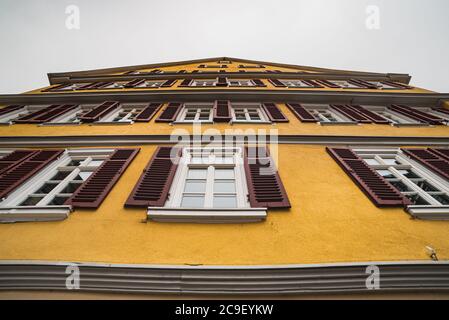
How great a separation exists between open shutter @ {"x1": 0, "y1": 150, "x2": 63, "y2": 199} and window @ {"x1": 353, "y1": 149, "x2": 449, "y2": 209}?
7190 mm

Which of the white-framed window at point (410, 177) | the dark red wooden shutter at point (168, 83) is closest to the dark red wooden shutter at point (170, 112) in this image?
the dark red wooden shutter at point (168, 83)

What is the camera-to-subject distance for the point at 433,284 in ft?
9.32

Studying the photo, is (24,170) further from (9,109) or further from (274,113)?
(274,113)

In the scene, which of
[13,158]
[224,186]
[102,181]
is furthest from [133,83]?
[224,186]

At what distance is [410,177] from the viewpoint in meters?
5.51

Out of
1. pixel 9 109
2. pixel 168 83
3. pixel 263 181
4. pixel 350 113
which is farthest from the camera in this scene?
pixel 168 83

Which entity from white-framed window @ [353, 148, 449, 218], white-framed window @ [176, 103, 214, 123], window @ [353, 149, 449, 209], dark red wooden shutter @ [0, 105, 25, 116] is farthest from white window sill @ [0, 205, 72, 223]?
dark red wooden shutter @ [0, 105, 25, 116]

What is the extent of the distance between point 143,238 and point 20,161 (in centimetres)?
417

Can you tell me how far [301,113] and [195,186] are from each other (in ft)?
16.9

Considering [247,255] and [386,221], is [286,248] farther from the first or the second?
[386,221]

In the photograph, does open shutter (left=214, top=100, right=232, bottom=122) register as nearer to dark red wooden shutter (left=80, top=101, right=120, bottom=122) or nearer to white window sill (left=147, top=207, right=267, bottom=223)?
dark red wooden shutter (left=80, top=101, right=120, bottom=122)

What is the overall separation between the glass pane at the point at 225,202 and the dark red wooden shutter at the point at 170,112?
4.04 metres

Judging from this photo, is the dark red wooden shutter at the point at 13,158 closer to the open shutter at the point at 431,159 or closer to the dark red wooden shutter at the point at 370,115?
the open shutter at the point at 431,159
